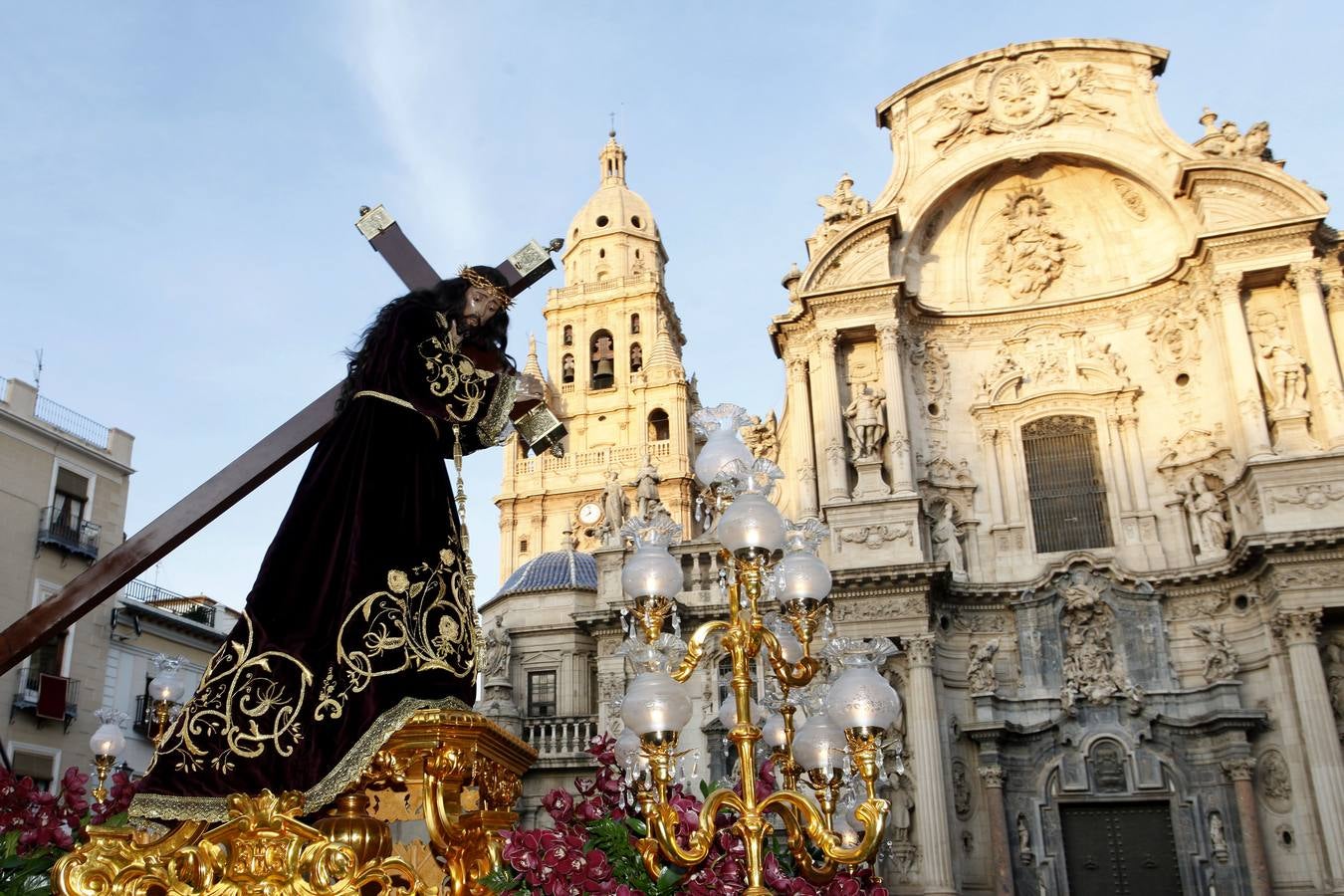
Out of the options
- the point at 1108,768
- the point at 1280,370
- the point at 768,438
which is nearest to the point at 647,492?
the point at 768,438

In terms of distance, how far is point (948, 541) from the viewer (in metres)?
20.0

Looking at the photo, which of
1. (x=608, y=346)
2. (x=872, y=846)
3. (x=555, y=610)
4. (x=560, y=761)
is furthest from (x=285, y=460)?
(x=608, y=346)

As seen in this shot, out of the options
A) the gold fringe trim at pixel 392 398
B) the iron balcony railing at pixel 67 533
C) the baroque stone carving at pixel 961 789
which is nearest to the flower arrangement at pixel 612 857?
the gold fringe trim at pixel 392 398

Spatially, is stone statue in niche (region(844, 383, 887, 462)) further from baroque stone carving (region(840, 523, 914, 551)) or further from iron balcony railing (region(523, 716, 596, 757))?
iron balcony railing (region(523, 716, 596, 757))

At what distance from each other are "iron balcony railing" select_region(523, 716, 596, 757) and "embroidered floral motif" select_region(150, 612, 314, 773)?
17.9 m

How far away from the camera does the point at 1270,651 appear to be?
17.8m

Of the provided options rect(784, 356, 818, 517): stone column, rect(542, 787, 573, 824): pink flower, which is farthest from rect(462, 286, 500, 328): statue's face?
rect(784, 356, 818, 517): stone column

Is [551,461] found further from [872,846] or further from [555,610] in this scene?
[872,846]

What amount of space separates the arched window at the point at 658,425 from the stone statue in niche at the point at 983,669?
2817 centimetres

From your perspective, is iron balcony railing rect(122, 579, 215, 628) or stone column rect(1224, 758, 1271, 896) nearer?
stone column rect(1224, 758, 1271, 896)

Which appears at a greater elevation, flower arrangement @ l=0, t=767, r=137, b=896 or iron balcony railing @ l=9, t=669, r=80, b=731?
iron balcony railing @ l=9, t=669, r=80, b=731

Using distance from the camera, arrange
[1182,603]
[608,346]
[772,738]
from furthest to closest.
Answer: [608,346]
[1182,603]
[772,738]

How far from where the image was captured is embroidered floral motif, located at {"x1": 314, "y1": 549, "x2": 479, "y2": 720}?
12.3 feet

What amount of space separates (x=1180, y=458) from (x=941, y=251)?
18.4ft
